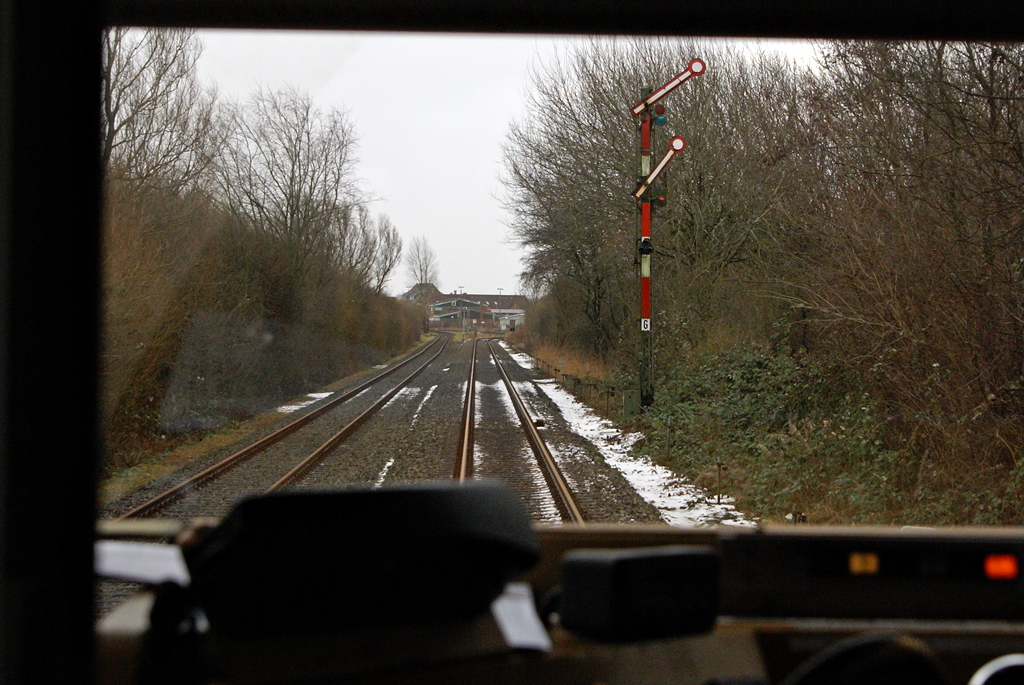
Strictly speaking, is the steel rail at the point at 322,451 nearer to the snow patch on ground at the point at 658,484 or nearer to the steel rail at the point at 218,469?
the steel rail at the point at 218,469

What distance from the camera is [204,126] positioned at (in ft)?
39.7

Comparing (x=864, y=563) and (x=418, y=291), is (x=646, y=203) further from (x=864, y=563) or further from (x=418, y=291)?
(x=418, y=291)

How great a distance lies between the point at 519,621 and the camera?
170 centimetres

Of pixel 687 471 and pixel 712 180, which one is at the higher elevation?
pixel 712 180

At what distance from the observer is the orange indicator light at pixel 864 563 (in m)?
1.89

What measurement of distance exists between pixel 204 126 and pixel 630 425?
8909 millimetres

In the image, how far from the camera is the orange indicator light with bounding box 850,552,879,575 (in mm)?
1894

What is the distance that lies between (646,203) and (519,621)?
1277 centimetres

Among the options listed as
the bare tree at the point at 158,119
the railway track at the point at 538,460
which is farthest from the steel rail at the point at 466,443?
the bare tree at the point at 158,119

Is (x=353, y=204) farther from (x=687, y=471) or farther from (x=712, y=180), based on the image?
(x=687, y=471)

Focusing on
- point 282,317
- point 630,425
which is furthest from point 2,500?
point 282,317

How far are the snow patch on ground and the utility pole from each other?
1.25m

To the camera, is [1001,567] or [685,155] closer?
[1001,567]

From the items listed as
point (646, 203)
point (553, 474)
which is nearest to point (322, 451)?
point (553, 474)
